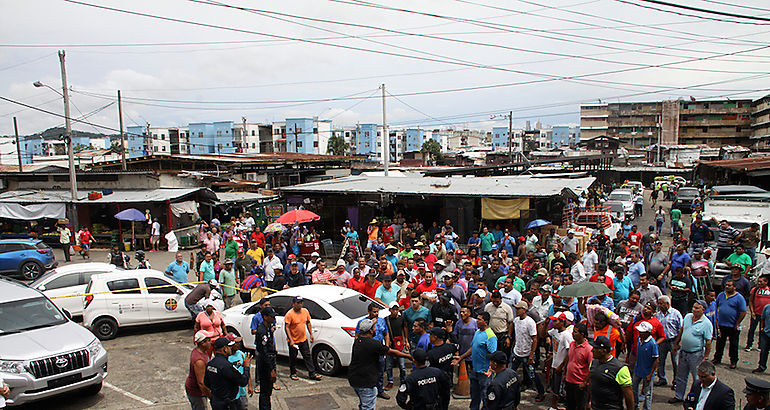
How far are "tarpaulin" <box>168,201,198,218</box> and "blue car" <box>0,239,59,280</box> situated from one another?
6249 mm

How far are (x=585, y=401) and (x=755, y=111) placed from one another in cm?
10022

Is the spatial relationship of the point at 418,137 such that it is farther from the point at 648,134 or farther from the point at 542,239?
the point at 542,239

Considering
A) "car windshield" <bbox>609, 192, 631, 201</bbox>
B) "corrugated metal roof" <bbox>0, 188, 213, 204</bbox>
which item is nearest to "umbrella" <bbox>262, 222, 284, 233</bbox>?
"corrugated metal roof" <bbox>0, 188, 213, 204</bbox>

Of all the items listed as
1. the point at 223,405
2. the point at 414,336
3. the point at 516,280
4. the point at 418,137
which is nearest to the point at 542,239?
the point at 516,280

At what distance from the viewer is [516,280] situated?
10.1 metres

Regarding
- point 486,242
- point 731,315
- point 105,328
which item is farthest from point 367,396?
point 486,242

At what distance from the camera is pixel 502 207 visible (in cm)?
1753

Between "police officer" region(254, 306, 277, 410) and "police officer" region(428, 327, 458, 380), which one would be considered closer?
"police officer" region(428, 327, 458, 380)

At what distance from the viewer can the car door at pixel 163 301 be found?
11.4 metres

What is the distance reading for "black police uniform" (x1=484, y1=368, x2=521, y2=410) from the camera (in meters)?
5.62

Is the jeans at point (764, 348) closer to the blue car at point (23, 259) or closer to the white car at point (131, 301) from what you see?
the white car at point (131, 301)

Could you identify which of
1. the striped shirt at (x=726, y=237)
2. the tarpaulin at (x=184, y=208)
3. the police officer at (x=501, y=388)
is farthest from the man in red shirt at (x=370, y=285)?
the tarpaulin at (x=184, y=208)

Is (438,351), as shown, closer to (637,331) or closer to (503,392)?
(503,392)

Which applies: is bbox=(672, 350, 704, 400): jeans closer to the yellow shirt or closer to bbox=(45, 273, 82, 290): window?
the yellow shirt
